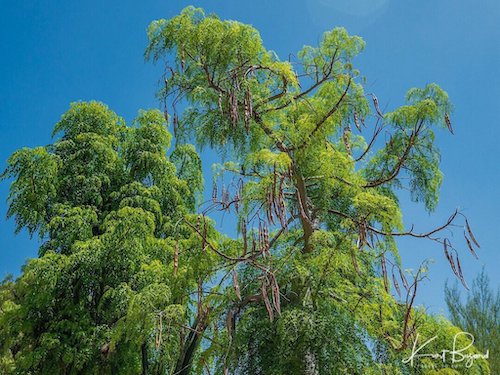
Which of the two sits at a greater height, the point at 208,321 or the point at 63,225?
the point at 63,225

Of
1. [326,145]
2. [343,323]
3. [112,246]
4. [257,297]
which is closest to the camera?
[343,323]

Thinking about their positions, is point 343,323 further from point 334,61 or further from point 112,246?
point 112,246

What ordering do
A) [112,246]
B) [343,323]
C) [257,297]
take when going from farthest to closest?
[112,246], [257,297], [343,323]

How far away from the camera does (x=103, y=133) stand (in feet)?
35.2

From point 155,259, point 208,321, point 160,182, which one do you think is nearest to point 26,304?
point 155,259

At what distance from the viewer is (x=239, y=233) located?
260 inches

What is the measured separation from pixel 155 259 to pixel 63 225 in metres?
1.59

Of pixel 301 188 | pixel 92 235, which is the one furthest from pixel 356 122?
pixel 92 235

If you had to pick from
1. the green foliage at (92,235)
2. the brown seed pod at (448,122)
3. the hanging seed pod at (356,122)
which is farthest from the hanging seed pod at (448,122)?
the green foliage at (92,235)

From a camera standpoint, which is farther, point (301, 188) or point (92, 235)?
point (92, 235)

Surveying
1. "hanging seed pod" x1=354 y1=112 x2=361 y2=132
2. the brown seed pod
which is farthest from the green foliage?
the brown seed pod

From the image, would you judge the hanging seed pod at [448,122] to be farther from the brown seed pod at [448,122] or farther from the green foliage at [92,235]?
the green foliage at [92,235]

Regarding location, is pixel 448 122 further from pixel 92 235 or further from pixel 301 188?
pixel 92 235

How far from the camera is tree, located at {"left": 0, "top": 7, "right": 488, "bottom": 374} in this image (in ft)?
17.4
